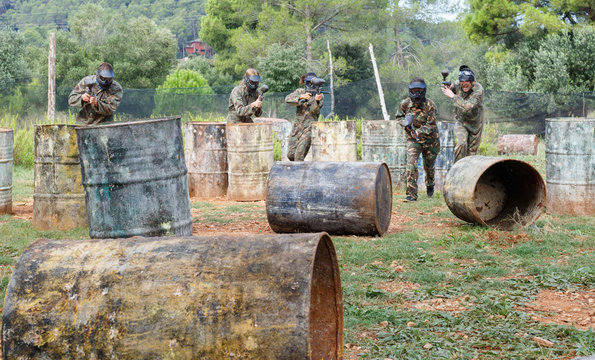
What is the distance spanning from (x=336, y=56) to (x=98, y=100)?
30.9 metres

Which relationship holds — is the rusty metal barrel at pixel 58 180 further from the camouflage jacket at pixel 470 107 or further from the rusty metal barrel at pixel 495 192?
the camouflage jacket at pixel 470 107

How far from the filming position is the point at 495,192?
848cm

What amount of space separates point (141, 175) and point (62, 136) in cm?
233

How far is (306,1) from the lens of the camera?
38219 mm

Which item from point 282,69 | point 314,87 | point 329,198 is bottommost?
point 329,198

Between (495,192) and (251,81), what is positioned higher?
(251,81)

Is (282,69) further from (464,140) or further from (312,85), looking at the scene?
(464,140)

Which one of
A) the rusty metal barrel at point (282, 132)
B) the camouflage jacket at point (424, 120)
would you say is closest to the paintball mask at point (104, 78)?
the camouflage jacket at point (424, 120)

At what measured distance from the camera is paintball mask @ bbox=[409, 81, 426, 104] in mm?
10219

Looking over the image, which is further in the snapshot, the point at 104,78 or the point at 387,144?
the point at 387,144

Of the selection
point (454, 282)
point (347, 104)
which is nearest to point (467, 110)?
point (454, 282)

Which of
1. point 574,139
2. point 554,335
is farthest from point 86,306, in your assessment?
point 574,139

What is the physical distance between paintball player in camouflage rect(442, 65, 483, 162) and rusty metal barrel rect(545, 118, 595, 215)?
167 cm

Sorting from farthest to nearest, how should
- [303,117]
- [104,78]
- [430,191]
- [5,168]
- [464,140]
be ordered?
1. [303,117]
2. [430,191]
3. [464,140]
4. [5,168]
5. [104,78]
